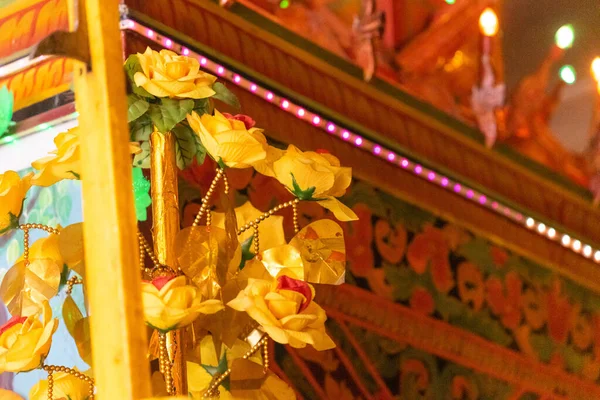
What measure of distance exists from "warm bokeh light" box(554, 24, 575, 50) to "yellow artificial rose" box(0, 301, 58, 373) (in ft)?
6.57

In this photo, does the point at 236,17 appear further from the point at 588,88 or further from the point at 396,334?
the point at 588,88

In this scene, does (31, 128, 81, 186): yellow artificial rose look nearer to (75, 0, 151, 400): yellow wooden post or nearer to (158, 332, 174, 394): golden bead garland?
(158, 332, 174, 394): golden bead garland

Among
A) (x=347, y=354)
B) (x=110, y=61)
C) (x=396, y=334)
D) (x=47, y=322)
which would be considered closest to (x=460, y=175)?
(x=396, y=334)

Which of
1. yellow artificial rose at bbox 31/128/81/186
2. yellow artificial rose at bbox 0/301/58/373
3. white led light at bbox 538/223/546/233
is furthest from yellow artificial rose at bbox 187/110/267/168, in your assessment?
white led light at bbox 538/223/546/233

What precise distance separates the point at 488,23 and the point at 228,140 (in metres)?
1.54

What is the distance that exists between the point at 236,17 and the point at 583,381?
1318 millimetres

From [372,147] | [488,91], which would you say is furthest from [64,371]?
[488,91]

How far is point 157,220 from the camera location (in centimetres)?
95

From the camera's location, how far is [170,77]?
0.92 metres

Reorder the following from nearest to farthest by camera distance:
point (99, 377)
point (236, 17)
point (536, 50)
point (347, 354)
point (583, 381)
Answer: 1. point (99, 377)
2. point (236, 17)
3. point (347, 354)
4. point (583, 381)
5. point (536, 50)

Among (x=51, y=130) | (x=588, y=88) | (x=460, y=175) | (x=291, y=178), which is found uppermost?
(x=588, y=88)

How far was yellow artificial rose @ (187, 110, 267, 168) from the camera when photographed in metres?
0.91

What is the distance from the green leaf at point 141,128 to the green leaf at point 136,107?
0.05 ft

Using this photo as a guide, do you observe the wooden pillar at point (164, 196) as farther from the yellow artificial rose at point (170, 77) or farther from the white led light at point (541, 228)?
the white led light at point (541, 228)
